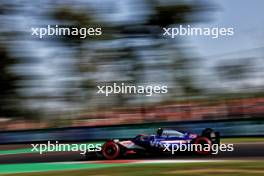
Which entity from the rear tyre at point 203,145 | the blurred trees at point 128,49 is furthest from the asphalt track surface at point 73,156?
the blurred trees at point 128,49

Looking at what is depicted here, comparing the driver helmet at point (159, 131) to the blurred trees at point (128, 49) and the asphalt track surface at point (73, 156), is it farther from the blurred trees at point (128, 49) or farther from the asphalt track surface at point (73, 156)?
the blurred trees at point (128, 49)

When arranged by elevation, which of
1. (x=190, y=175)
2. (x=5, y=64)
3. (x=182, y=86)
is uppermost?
(x=5, y=64)

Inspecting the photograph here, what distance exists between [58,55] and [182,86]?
134cm

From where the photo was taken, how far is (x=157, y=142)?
15.8 feet

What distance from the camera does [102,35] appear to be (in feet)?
15.7

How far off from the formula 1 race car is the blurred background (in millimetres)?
136

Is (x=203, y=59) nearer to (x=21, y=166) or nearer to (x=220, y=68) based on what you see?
(x=220, y=68)

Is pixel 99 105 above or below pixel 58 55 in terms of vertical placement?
below

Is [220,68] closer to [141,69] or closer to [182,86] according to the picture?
[182,86]

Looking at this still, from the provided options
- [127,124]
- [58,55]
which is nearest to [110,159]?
[127,124]

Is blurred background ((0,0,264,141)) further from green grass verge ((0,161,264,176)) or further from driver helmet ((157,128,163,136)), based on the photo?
green grass verge ((0,161,264,176))

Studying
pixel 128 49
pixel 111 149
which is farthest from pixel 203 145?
pixel 128 49

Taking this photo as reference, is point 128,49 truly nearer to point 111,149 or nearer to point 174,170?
point 111,149

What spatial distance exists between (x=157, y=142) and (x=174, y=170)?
1.12 ft
